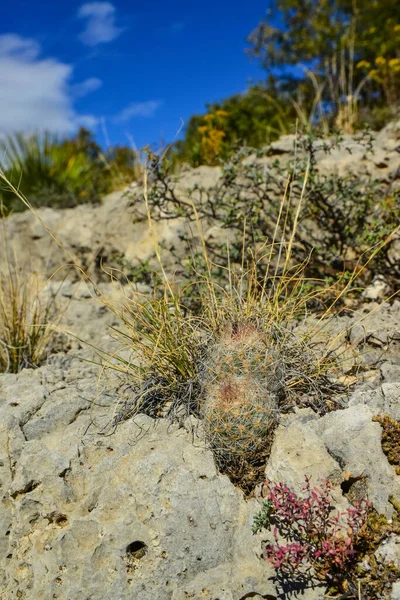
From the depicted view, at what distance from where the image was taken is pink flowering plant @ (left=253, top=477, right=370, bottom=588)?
2494 millimetres

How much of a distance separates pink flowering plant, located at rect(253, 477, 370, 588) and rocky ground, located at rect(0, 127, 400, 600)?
8 cm

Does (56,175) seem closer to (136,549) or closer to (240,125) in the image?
(240,125)

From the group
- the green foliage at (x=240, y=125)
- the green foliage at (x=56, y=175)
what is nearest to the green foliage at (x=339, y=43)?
the green foliage at (x=240, y=125)

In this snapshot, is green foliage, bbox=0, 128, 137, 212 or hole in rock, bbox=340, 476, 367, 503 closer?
hole in rock, bbox=340, 476, 367, 503

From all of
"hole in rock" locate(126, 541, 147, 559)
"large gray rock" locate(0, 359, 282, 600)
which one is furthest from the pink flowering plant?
"hole in rock" locate(126, 541, 147, 559)

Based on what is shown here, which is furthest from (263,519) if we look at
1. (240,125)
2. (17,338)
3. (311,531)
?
(240,125)

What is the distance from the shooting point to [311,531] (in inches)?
101

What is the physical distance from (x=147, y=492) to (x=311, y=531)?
81cm

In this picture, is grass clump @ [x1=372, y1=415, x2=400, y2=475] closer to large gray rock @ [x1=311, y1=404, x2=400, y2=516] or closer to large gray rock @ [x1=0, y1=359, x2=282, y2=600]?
large gray rock @ [x1=311, y1=404, x2=400, y2=516]

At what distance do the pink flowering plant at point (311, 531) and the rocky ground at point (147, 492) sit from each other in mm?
82

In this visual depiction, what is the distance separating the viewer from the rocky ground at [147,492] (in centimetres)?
263

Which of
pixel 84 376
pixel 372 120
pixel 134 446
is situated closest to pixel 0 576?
pixel 134 446

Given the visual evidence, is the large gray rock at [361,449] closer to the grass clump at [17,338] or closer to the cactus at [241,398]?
the cactus at [241,398]

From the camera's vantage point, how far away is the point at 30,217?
807 centimetres
